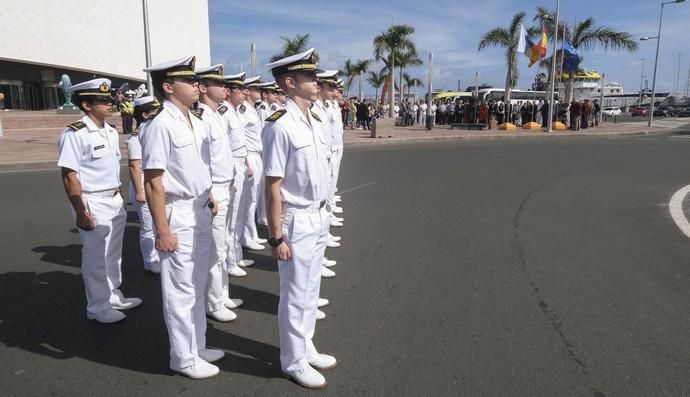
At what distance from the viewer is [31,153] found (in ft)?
50.2

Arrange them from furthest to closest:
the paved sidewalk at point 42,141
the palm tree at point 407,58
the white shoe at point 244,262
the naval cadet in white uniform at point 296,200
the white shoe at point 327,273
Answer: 1. the palm tree at point 407,58
2. the paved sidewalk at point 42,141
3. the white shoe at point 244,262
4. the white shoe at point 327,273
5. the naval cadet in white uniform at point 296,200

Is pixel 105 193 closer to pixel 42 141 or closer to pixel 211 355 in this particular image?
pixel 211 355

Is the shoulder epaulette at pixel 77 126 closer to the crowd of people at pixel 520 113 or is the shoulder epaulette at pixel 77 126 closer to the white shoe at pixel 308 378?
the white shoe at pixel 308 378

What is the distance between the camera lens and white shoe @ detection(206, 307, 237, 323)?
13.5 feet

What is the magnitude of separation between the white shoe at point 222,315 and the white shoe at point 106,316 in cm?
73

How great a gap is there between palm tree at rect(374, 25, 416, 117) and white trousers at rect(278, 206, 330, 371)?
1358 inches

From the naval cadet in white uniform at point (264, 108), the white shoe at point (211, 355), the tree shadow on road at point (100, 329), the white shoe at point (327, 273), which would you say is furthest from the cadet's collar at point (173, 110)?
the naval cadet in white uniform at point (264, 108)

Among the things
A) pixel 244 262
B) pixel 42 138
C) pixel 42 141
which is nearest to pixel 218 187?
pixel 244 262

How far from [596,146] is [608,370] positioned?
18.8 meters

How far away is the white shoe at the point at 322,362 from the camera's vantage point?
10.9 ft

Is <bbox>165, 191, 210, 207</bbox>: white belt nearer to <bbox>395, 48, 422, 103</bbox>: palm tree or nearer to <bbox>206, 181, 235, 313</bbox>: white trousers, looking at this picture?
<bbox>206, 181, 235, 313</bbox>: white trousers

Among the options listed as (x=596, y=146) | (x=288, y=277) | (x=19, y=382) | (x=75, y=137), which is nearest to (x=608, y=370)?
(x=288, y=277)

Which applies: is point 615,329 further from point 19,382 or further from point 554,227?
point 19,382

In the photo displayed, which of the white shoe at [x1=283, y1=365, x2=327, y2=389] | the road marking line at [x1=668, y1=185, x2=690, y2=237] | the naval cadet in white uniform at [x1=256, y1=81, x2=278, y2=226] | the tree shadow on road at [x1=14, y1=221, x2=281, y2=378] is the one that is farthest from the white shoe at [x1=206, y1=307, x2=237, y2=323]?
the road marking line at [x1=668, y1=185, x2=690, y2=237]
